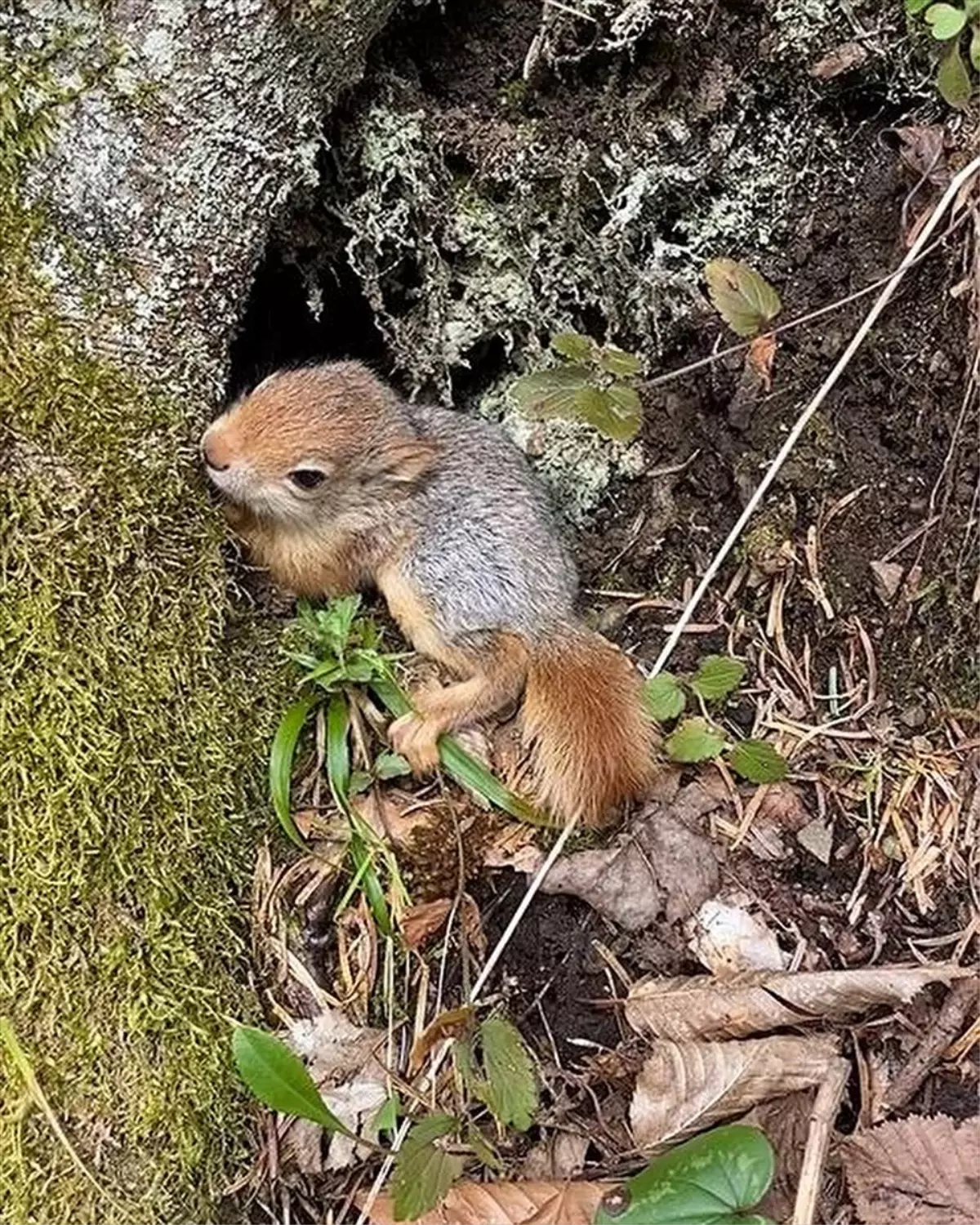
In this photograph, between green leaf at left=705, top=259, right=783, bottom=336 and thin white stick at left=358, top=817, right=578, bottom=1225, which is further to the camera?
green leaf at left=705, top=259, right=783, bottom=336

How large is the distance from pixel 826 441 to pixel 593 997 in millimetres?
1087

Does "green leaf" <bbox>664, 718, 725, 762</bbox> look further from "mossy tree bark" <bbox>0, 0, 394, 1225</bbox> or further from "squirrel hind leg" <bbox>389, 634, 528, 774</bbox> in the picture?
"mossy tree bark" <bbox>0, 0, 394, 1225</bbox>

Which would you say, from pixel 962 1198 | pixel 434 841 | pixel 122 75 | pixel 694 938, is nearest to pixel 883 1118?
pixel 962 1198

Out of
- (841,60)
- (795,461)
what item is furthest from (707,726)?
(841,60)

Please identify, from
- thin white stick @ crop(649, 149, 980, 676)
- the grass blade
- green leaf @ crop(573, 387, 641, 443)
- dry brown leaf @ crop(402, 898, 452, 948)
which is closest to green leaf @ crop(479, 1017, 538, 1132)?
dry brown leaf @ crop(402, 898, 452, 948)

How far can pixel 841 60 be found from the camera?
2670 millimetres

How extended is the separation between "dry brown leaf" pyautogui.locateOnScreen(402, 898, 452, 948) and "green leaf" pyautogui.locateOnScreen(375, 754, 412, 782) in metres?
0.23

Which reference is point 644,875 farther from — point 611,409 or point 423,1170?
point 611,409

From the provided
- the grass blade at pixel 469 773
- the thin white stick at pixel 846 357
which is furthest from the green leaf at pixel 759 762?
the grass blade at pixel 469 773

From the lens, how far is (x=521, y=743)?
8.39 ft

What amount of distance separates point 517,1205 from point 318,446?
1.35 meters

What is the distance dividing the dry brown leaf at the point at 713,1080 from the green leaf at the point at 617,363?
108 cm

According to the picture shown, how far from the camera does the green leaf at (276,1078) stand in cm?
199

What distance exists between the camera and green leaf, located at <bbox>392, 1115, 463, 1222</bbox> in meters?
1.96
